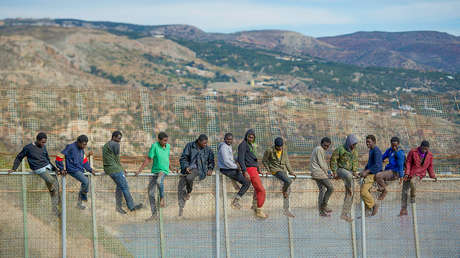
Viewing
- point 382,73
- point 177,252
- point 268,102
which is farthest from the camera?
point 382,73

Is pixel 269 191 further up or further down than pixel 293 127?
further down

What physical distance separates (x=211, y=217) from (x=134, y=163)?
904 centimetres

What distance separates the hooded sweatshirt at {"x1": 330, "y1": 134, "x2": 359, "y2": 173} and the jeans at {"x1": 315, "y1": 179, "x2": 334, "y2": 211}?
10.5 inches

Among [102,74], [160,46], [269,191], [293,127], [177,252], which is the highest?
[160,46]

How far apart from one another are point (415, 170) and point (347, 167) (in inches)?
48.0

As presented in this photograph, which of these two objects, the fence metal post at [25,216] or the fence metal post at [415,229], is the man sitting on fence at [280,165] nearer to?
the fence metal post at [415,229]

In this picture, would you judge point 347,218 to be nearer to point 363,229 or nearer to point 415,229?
point 363,229

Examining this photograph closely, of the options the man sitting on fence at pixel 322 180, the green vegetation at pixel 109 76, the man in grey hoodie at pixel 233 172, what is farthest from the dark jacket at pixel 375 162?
the green vegetation at pixel 109 76

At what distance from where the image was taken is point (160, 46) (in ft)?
563

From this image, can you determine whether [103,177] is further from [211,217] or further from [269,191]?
[269,191]

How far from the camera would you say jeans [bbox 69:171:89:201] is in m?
9.42

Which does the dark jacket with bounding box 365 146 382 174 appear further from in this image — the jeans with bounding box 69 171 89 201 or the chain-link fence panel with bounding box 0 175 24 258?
the chain-link fence panel with bounding box 0 175 24 258

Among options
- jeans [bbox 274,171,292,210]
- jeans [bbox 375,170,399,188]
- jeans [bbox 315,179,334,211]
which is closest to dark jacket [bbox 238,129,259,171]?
jeans [bbox 274,171,292,210]

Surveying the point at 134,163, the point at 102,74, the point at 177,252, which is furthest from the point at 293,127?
the point at 102,74
